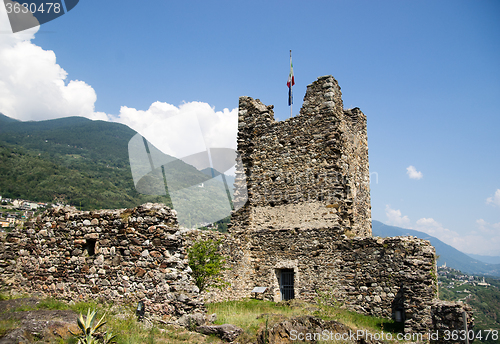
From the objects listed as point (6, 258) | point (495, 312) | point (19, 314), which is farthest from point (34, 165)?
point (495, 312)

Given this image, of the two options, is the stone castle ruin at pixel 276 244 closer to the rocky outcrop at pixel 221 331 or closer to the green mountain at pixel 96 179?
the rocky outcrop at pixel 221 331

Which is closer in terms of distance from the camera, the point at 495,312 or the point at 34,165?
the point at 495,312

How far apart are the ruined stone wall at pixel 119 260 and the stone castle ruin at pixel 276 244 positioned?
2cm

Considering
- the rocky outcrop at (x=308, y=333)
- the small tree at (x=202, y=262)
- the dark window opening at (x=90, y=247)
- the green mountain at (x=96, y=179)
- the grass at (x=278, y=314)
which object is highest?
the green mountain at (x=96, y=179)

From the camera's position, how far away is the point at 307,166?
13.0 metres

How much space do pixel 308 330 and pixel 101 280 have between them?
4623 mm

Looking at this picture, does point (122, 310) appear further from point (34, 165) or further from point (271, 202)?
point (34, 165)

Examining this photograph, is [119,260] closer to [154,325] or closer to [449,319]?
[154,325]

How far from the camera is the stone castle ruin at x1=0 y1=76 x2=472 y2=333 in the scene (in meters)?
7.12

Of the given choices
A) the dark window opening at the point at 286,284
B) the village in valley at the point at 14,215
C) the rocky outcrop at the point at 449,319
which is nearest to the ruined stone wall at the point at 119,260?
the village in valley at the point at 14,215

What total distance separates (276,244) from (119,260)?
7.08 metres

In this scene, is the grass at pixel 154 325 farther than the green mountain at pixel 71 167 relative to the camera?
No

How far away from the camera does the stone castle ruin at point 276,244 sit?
23.4 ft

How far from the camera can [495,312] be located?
29.7 meters
